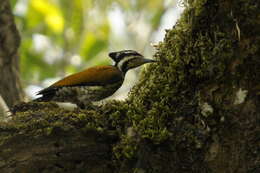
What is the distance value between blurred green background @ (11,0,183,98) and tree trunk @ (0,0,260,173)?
530 cm

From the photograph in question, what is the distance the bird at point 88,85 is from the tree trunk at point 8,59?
619 mm

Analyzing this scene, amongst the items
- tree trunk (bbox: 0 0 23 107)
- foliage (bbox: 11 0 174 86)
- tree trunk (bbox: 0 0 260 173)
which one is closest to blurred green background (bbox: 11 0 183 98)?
foliage (bbox: 11 0 174 86)

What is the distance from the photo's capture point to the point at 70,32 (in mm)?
9258

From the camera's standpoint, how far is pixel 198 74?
3232 mm

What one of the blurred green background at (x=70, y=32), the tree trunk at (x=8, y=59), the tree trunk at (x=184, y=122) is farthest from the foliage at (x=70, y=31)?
the tree trunk at (x=184, y=122)

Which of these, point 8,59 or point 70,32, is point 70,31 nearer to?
point 70,32

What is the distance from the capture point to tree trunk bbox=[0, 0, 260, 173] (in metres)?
3.06

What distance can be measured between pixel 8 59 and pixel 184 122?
3.29 meters

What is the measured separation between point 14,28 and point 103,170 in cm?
319

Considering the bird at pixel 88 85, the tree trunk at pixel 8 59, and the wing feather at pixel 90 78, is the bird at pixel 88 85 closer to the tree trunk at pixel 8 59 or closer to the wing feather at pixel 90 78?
the wing feather at pixel 90 78

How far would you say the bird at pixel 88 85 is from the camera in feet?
17.4

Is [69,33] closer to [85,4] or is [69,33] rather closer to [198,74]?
[85,4]

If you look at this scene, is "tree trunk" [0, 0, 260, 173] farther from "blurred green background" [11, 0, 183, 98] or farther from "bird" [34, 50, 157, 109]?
"blurred green background" [11, 0, 183, 98]

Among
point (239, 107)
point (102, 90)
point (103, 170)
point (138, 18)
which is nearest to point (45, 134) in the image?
point (103, 170)
